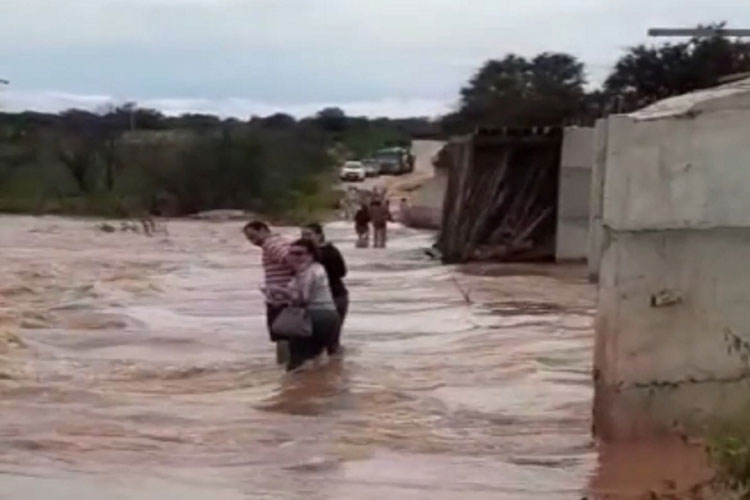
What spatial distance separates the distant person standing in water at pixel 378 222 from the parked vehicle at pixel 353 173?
47.1 metres

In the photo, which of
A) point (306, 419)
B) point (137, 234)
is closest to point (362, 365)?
point (306, 419)

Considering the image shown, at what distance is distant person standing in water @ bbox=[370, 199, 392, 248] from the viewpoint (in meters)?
A: 42.3

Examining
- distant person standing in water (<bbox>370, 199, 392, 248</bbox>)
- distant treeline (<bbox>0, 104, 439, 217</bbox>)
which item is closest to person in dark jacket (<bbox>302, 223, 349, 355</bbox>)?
distant person standing in water (<bbox>370, 199, 392, 248</bbox>)

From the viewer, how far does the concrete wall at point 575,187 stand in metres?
30.1

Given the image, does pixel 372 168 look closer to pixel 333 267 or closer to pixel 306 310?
pixel 333 267

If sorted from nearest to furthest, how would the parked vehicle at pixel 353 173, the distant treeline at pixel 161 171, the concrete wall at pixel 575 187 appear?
the concrete wall at pixel 575 187 < the distant treeline at pixel 161 171 < the parked vehicle at pixel 353 173

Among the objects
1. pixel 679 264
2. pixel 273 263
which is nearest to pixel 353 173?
pixel 273 263

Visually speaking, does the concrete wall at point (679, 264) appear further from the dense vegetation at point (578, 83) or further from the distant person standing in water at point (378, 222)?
the distant person standing in water at point (378, 222)

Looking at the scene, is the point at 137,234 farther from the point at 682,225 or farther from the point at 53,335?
the point at 682,225

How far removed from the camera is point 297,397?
1412cm

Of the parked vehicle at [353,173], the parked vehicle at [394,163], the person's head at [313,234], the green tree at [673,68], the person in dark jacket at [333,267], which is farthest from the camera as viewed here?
the parked vehicle at [394,163]

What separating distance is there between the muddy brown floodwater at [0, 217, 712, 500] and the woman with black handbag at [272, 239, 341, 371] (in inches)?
→ 11.1

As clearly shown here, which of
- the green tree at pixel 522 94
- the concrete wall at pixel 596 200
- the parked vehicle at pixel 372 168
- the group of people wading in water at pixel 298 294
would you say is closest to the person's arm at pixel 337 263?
the group of people wading in water at pixel 298 294

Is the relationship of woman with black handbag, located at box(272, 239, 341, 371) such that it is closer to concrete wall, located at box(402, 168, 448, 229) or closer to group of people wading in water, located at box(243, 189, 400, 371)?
group of people wading in water, located at box(243, 189, 400, 371)
